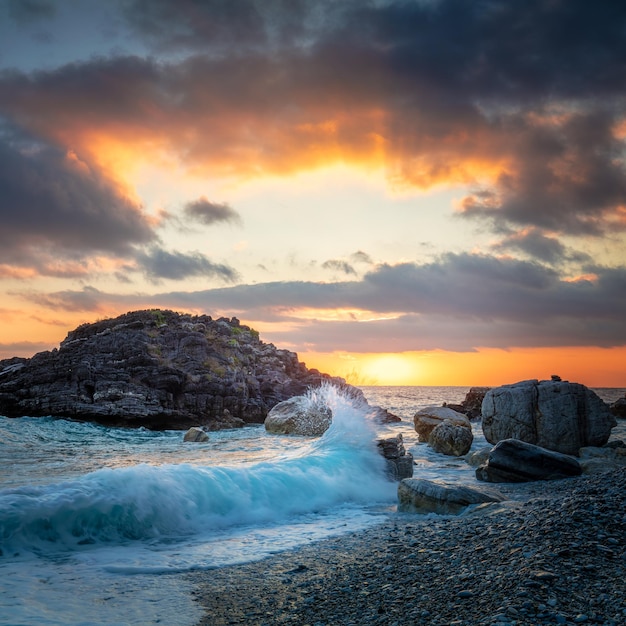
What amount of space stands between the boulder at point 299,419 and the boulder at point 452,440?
917 cm

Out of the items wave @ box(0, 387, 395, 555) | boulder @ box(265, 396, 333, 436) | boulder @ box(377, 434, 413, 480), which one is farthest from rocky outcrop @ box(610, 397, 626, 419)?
wave @ box(0, 387, 395, 555)

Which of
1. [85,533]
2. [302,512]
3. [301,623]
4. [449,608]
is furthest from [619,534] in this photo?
[85,533]

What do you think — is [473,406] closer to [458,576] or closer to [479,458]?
[479,458]

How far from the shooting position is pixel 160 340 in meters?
43.2

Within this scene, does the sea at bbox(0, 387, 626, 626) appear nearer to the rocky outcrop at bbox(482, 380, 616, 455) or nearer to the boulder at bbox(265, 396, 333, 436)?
the rocky outcrop at bbox(482, 380, 616, 455)

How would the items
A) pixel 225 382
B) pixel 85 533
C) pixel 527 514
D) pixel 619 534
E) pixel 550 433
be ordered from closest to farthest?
pixel 619 534 → pixel 527 514 → pixel 85 533 → pixel 550 433 → pixel 225 382

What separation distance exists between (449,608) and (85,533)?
23.6 ft

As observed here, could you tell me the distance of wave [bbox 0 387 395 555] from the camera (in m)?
9.22

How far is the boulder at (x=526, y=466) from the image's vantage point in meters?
14.5

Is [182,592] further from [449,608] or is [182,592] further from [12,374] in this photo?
[12,374]

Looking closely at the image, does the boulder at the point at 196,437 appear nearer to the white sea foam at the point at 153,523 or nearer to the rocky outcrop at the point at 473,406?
the white sea foam at the point at 153,523

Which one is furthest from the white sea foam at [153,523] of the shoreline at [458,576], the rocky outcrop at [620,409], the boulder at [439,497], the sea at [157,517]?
the rocky outcrop at [620,409]

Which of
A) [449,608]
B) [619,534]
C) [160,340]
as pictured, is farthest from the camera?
[160,340]

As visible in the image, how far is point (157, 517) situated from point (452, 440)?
1548cm
